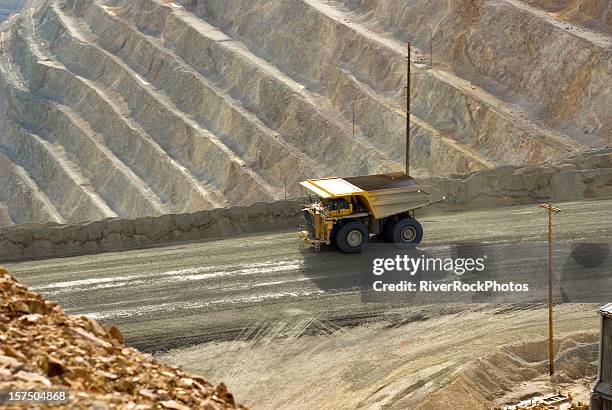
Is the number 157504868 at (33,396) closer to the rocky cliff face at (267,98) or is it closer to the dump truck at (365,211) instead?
the dump truck at (365,211)

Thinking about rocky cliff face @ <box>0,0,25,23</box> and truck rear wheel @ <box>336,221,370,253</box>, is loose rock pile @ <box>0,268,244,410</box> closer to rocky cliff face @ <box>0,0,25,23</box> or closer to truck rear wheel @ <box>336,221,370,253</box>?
truck rear wheel @ <box>336,221,370,253</box>

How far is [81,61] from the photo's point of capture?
2879 inches

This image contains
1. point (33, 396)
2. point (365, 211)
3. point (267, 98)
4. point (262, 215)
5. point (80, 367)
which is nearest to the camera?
point (33, 396)

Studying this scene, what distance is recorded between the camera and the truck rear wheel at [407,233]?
2689 centimetres

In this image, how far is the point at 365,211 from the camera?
2659 centimetres

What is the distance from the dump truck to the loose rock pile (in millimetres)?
12698

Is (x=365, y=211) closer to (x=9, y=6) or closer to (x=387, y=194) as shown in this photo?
(x=387, y=194)

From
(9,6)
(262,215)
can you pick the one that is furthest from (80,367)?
(9,6)

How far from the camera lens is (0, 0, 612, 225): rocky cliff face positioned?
4581 cm

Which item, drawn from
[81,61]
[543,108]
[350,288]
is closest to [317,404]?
[350,288]

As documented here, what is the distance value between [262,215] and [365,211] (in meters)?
4.65

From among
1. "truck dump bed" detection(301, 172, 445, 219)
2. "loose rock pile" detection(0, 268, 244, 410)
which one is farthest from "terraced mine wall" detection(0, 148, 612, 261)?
"loose rock pile" detection(0, 268, 244, 410)

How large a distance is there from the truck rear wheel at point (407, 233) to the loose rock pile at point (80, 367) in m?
13.7

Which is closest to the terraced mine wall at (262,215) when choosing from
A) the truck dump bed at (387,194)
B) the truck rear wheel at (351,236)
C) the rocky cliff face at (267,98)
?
the truck dump bed at (387,194)
